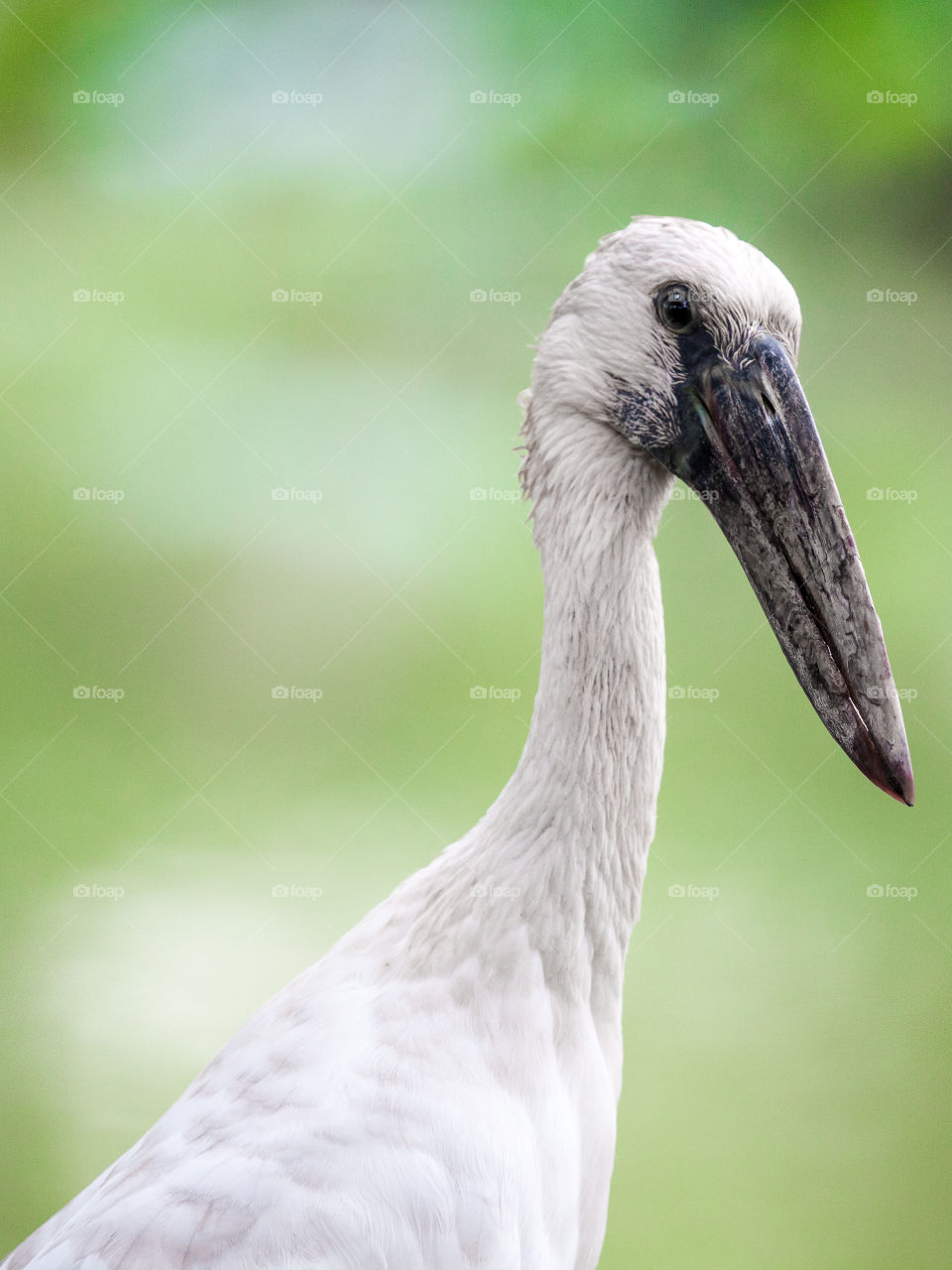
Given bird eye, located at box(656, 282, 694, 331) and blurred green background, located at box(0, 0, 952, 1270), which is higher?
bird eye, located at box(656, 282, 694, 331)

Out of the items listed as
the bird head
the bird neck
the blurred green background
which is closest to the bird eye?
the bird head

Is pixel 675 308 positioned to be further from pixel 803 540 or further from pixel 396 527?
pixel 396 527

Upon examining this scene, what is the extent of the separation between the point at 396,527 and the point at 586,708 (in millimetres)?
1756

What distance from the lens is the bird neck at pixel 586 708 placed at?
1302mm

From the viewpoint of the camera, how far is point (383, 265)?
315 cm

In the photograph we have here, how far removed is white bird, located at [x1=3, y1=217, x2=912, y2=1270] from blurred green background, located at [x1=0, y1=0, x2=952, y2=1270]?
1.40 metres

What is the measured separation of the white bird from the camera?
47.6 inches

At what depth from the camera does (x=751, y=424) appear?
4.12ft

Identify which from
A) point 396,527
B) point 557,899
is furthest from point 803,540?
point 396,527

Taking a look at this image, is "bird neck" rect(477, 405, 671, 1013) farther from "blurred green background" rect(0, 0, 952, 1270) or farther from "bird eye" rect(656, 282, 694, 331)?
"blurred green background" rect(0, 0, 952, 1270)

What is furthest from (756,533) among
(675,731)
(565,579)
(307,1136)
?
(675,731)

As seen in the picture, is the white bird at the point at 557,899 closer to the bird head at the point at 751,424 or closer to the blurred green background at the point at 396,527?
the bird head at the point at 751,424

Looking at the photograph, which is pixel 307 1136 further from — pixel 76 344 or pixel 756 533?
pixel 76 344

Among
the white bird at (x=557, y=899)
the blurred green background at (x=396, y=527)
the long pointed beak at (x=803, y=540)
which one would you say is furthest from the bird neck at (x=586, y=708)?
the blurred green background at (x=396, y=527)
